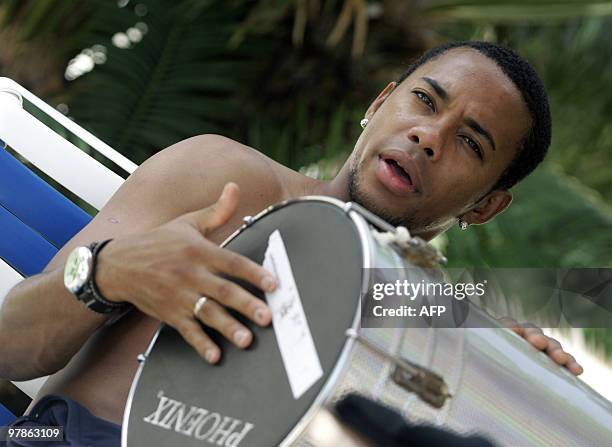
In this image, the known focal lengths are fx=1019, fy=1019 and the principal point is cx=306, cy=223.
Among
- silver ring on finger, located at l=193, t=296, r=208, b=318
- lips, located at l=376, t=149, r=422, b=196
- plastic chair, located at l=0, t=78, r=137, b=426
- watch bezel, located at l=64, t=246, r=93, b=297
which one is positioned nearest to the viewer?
silver ring on finger, located at l=193, t=296, r=208, b=318

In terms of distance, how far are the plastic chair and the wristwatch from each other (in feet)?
1.81

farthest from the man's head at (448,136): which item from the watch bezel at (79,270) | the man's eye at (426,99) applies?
the watch bezel at (79,270)

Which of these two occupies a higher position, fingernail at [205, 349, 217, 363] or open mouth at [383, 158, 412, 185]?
fingernail at [205, 349, 217, 363]

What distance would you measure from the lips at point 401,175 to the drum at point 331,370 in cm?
60

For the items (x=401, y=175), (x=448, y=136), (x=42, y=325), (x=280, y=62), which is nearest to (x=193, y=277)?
(x=42, y=325)

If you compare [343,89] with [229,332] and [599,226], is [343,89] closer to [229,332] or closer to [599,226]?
[599,226]

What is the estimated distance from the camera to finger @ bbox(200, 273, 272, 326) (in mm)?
1431

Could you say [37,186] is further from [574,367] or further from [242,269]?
[574,367]

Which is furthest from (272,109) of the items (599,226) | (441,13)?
(599,226)

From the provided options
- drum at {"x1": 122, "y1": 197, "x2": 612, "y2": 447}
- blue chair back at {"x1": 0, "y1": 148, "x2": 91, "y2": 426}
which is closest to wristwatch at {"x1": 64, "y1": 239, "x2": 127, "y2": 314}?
drum at {"x1": 122, "y1": 197, "x2": 612, "y2": 447}

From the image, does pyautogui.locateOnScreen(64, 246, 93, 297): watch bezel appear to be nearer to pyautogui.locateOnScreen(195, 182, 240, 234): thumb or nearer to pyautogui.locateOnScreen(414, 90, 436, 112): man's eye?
pyautogui.locateOnScreen(195, 182, 240, 234): thumb

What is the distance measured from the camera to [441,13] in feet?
15.5

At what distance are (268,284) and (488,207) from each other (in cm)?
127

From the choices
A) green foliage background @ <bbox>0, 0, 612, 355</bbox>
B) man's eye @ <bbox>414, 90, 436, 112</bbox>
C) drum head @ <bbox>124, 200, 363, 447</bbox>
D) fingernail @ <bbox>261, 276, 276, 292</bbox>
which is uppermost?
fingernail @ <bbox>261, 276, 276, 292</bbox>
